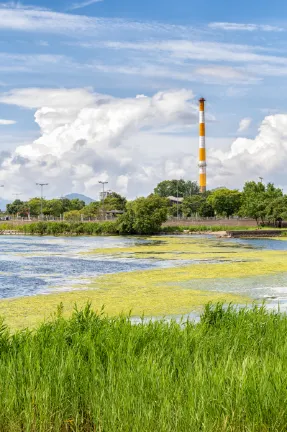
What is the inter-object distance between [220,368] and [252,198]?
294 ft

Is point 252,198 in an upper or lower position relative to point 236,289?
upper

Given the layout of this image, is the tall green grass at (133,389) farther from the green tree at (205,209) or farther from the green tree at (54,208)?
the green tree at (54,208)

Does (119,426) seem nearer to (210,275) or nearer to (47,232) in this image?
(210,275)

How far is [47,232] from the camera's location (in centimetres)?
9038

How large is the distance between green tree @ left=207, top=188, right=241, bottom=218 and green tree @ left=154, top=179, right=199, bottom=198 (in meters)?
40.6

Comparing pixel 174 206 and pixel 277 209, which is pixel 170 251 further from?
pixel 174 206

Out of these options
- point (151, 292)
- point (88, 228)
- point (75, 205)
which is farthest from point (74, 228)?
point (151, 292)

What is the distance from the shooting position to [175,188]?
15575 cm

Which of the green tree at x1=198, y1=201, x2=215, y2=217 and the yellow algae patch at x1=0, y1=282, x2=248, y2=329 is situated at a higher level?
the green tree at x1=198, y1=201, x2=215, y2=217

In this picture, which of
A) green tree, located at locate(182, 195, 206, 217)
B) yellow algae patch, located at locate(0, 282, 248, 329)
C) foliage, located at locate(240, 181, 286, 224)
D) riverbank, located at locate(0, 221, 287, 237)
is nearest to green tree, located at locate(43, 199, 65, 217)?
green tree, located at locate(182, 195, 206, 217)

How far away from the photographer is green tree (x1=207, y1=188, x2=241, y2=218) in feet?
364

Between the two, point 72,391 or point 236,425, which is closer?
point 236,425

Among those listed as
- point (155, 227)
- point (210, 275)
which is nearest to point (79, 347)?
point (210, 275)

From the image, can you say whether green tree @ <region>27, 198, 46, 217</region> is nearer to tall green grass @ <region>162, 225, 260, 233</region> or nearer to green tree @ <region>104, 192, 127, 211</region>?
green tree @ <region>104, 192, 127, 211</region>
